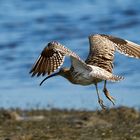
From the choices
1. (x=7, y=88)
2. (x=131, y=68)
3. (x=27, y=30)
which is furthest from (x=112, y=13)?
(x=7, y=88)

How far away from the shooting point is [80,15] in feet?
99.7

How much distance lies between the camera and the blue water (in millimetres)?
17766

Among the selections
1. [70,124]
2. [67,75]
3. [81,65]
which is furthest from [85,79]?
[70,124]

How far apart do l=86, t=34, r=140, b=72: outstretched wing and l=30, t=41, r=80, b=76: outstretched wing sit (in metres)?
0.65

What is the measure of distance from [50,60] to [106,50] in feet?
3.88

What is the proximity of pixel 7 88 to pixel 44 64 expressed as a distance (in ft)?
21.1

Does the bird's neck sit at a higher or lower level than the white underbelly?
higher

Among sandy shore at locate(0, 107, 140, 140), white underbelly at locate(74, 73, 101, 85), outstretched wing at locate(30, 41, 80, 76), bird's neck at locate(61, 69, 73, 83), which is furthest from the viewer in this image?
sandy shore at locate(0, 107, 140, 140)

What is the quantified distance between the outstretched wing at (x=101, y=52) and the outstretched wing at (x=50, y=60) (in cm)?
64

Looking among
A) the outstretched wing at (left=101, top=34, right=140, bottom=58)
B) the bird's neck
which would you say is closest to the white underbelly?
the bird's neck

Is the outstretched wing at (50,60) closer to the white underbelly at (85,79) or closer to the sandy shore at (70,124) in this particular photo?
the white underbelly at (85,79)

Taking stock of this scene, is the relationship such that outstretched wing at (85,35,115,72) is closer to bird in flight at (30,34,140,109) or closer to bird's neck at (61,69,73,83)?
bird in flight at (30,34,140,109)

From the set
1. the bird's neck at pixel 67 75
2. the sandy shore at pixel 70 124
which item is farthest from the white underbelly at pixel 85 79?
the sandy shore at pixel 70 124

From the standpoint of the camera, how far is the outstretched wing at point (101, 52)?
1307 centimetres
